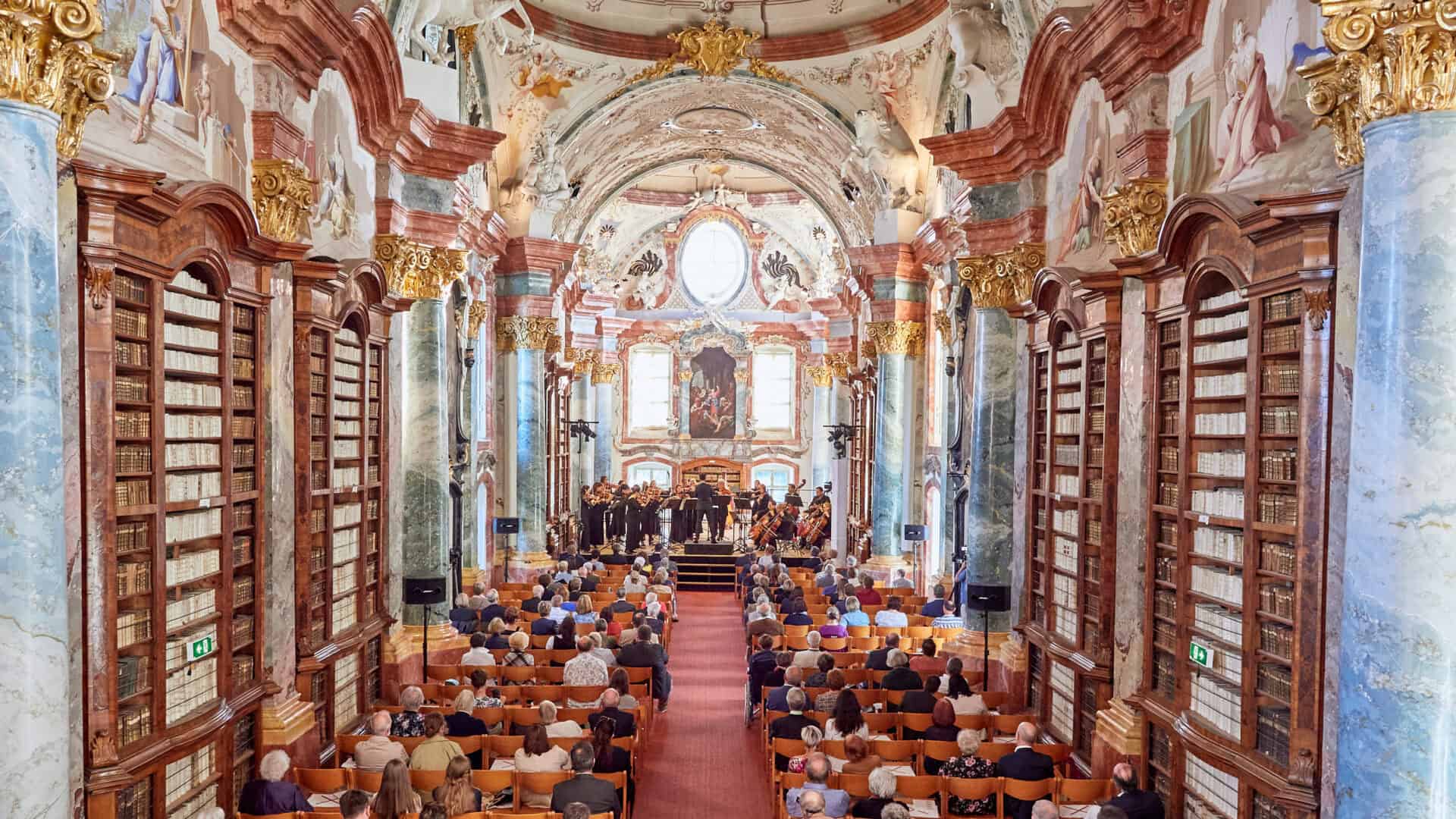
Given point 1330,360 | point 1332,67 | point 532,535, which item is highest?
point 1332,67

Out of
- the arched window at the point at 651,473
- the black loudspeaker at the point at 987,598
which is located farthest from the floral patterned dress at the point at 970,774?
the arched window at the point at 651,473

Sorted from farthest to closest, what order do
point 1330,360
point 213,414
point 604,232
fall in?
1. point 604,232
2. point 213,414
3. point 1330,360

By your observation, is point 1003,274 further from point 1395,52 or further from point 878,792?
point 1395,52

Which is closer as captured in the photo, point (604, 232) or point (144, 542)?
point (144, 542)

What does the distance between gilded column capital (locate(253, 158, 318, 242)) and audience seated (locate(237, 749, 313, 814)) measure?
4233 mm

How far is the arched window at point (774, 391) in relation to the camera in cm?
4025

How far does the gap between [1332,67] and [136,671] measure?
7906 millimetres

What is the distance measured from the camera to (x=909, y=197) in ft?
71.7

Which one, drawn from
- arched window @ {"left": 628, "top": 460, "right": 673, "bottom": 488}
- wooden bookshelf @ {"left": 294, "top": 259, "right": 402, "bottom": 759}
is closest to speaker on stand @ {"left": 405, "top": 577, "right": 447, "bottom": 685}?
wooden bookshelf @ {"left": 294, "top": 259, "right": 402, "bottom": 759}

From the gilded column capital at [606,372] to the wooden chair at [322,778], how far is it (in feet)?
97.1

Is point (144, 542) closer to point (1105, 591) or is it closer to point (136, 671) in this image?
point (136, 671)

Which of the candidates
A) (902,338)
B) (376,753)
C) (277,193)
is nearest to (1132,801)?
(376,753)

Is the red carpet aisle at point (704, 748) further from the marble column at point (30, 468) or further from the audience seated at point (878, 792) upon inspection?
the marble column at point (30, 468)

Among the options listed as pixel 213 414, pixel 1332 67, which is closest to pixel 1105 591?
pixel 1332 67
